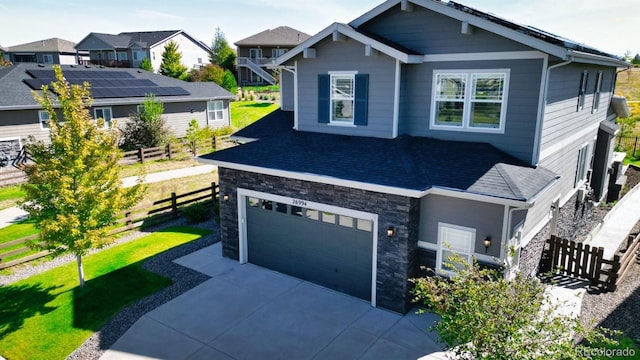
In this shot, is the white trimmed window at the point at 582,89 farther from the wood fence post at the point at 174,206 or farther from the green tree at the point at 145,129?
the green tree at the point at 145,129

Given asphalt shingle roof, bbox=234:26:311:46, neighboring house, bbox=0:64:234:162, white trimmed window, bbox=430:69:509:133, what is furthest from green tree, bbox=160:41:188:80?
white trimmed window, bbox=430:69:509:133

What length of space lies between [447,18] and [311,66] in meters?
4.21

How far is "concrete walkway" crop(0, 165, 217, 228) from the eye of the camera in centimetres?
1708

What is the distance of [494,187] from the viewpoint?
30.4 ft

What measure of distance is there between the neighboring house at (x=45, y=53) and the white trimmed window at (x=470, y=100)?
6914cm

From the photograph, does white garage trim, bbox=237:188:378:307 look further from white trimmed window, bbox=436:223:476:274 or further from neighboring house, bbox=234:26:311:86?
neighboring house, bbox=234:26:311:86

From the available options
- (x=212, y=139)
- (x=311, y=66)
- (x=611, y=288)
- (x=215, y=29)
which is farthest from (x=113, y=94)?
(x=215, y=29)

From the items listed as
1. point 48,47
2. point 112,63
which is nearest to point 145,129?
point 112,63

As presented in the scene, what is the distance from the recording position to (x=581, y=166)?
16062mm

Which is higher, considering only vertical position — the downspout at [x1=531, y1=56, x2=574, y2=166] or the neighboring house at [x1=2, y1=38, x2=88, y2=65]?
the neighboring house at [x1=2, y1=38, x2=88, y2=65]

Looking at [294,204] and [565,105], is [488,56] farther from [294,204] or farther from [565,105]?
[294,204]

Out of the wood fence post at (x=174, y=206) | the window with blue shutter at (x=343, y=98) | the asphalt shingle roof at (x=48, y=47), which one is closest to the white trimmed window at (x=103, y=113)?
the wood fence post at (x=174, y=206)

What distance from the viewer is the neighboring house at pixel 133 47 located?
187 feet

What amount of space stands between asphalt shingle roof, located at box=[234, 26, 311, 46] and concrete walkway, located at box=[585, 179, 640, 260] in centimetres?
5005
